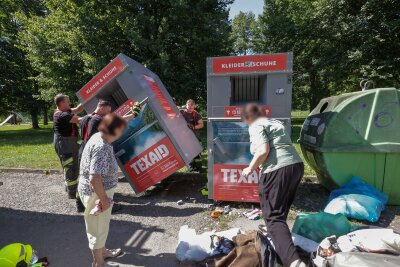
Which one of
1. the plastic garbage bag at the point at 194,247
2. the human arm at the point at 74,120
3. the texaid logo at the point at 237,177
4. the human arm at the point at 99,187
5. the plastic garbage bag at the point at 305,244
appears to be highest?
the human arm at the point at 74,120

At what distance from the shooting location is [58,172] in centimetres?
660

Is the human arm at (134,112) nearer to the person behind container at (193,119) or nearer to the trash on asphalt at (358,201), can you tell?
the person behind container at (193,119)

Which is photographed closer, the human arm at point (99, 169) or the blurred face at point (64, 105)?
the human arm at point (99, 169)

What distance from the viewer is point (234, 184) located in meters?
4.17

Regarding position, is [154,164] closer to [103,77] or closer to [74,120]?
[74,120]

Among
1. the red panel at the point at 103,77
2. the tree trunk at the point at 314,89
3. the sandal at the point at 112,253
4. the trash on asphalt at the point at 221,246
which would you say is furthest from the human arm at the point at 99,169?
the tree trunk at the point at 314,89

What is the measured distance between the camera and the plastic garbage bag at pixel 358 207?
11.7 feet

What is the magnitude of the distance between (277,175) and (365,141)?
2.18 m

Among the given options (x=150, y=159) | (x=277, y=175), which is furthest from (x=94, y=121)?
(x=277, y=175)

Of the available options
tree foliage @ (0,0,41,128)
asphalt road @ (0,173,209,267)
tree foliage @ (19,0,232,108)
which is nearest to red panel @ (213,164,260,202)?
asphalt road @ (0,173,209,267)

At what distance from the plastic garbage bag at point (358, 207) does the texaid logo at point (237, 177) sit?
3.33 feet

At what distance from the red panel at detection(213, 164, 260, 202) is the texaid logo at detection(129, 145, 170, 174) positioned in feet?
2.66

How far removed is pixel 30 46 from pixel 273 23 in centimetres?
1368

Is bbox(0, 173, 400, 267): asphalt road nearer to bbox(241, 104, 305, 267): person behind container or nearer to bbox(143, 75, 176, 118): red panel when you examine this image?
bbox(241, 104, 305, 267): person behind container
